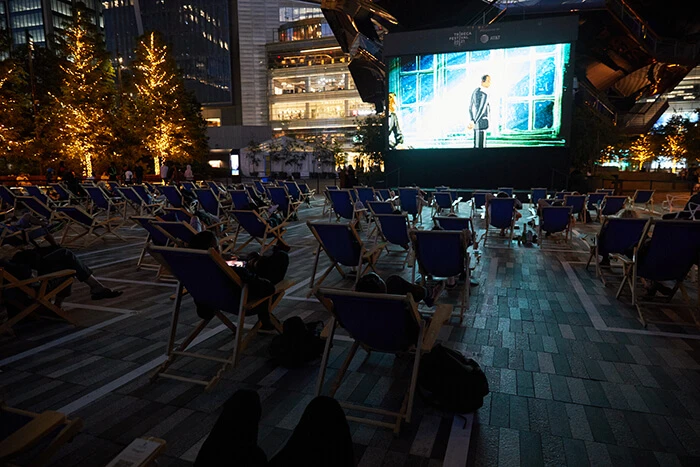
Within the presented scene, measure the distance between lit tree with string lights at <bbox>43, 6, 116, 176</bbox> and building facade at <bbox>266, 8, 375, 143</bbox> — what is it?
2706 cm

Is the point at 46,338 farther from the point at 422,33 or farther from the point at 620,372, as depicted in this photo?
the point at 422,33

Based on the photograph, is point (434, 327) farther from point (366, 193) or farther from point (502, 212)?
point (366, 193)

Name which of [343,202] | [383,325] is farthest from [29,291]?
[343,202]

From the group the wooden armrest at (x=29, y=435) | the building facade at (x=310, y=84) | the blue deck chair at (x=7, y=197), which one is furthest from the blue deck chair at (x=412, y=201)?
the building facade at (x=310, y=84)

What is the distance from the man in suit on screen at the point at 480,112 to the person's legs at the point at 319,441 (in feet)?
58.0

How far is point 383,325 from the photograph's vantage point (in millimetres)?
2246

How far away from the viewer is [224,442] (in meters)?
1.19

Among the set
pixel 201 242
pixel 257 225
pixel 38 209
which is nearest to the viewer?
pixel 201 242

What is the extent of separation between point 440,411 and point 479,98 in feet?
55.0

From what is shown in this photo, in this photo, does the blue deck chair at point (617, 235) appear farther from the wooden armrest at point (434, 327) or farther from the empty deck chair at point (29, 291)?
the empty deck chair at point (29, 291)

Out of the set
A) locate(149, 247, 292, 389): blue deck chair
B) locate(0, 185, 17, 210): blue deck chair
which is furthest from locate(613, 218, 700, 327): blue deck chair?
locate(0, 185, 17, 210): blue deck chair

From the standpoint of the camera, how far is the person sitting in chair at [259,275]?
286 cm

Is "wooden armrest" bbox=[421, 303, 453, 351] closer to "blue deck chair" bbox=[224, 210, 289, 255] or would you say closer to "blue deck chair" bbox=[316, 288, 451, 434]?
"blue deck chair" bbox=[316, 288, 451, 434]

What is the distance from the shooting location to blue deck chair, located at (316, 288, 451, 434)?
6.89 feet
